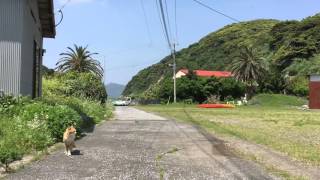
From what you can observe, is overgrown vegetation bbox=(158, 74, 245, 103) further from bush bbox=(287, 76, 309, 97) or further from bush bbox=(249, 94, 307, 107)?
bush bbox=(287, 76, 309, 97)

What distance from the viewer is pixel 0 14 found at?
68.4ft

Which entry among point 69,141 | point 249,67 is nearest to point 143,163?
point 69,141

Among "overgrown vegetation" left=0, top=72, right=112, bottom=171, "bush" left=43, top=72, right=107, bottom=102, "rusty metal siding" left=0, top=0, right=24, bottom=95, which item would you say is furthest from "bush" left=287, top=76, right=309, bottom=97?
"rusty metal siding" left=0, top=0, right=24, bottom=95

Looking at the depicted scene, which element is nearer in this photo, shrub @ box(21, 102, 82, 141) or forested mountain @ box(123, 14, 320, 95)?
shrub @ box(21, 102, 82, 141)

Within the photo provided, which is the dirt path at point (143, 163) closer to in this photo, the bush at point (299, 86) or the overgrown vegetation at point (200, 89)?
the overgrown vegetation at point (200, 89)

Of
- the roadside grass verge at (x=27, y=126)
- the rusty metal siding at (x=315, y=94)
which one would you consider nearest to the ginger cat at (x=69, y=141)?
the roadside grass verge at (x=27, y=126)

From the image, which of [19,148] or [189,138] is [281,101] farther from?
[19,148]

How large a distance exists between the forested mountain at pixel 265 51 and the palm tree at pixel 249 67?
18.5ft

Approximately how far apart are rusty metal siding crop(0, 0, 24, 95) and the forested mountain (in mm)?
98336

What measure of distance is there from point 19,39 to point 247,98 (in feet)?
310

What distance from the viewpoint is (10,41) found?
21.0 metres

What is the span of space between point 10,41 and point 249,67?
95978 mm

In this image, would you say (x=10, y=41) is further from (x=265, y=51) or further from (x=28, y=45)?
(x=265, y=51)

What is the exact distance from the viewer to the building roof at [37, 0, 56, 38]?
27766mm
